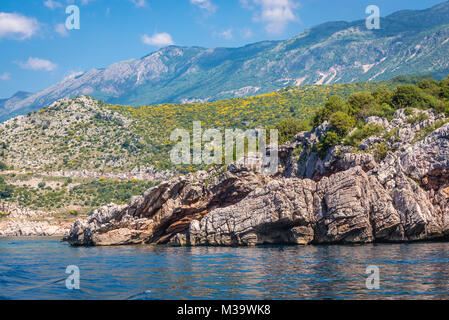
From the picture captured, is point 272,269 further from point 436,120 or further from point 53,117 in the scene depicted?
point 53,117

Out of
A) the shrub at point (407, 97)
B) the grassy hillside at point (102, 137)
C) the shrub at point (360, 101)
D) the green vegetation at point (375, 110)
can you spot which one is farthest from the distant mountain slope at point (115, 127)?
the shrub at point (407, 97)

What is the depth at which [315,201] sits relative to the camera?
35531mm

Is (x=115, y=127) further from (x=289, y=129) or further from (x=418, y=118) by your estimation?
(x=418, y=118)

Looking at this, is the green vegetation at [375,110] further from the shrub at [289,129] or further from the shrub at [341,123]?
the shrub at [289,129]

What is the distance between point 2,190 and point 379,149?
255 ft

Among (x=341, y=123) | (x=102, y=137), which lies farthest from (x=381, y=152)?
(x=102, y=137)

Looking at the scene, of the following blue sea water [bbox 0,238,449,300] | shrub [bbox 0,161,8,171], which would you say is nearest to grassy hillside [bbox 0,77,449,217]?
shrub [bbox 0,161,8,171]

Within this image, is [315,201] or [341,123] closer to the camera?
[315,201]

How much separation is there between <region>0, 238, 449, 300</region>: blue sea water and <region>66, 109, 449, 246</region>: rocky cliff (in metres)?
2.97

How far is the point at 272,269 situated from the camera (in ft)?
72.8

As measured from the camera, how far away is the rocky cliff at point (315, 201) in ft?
107

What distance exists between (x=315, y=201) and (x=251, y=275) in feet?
52.1

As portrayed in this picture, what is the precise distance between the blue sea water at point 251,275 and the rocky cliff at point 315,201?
2973mm

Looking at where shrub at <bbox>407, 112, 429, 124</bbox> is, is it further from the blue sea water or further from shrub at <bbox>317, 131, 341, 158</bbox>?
the blue sea water
